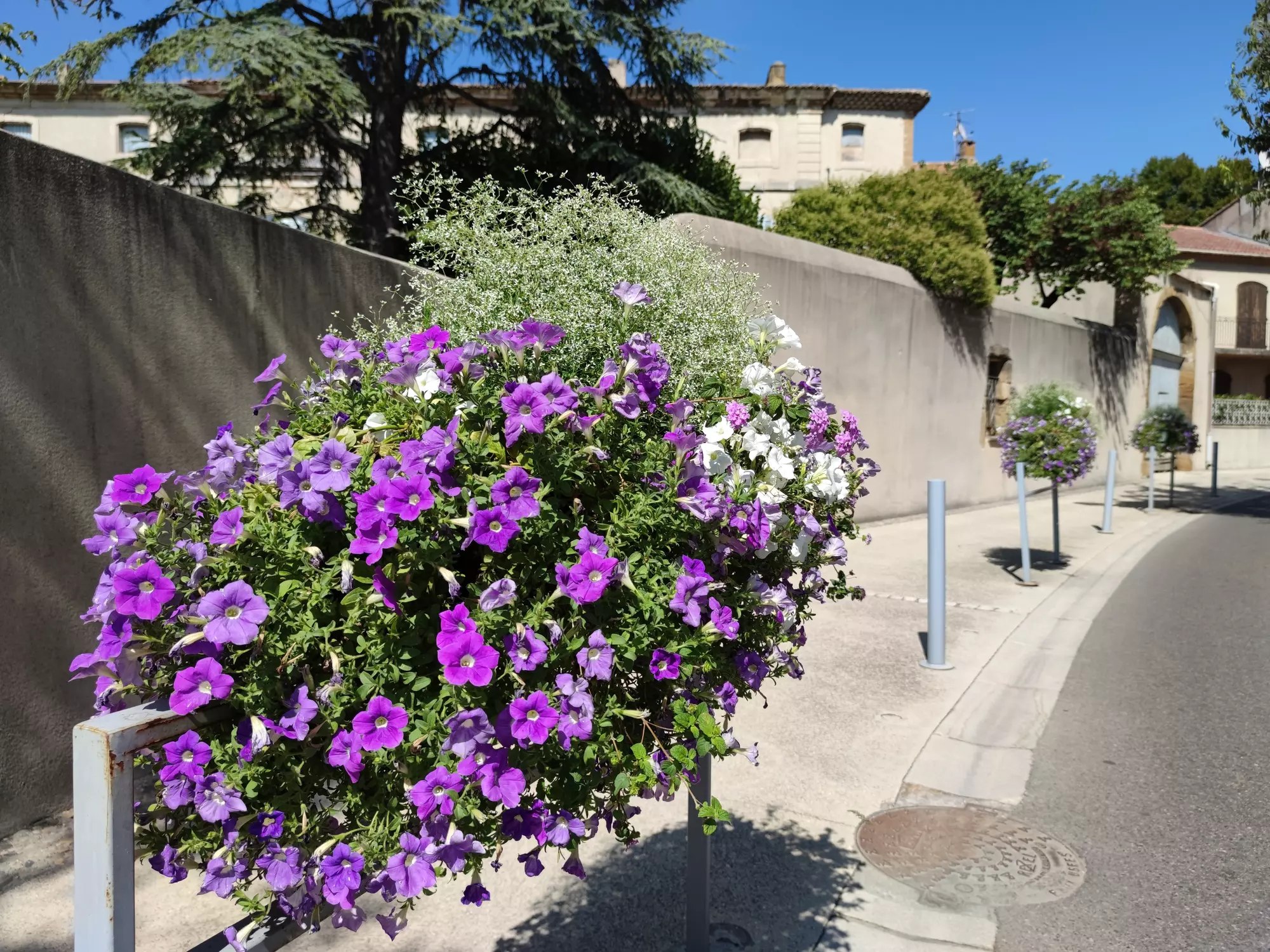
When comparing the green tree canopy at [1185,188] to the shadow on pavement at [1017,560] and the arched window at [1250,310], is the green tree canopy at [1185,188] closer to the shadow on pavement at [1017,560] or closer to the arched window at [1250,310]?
the arched window at [1250,310]

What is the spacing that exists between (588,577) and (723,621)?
0.34 meters

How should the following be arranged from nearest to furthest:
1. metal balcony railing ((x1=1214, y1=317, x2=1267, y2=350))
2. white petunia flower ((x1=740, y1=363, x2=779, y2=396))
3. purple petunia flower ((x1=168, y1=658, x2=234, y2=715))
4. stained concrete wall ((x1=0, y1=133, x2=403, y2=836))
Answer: purple petunia flower ((x1=168, y1=658, x2=234, y2=715)) → white petunia flower ((x1=740, y1=363, x2=779, y2=396)) → stained concrete wall ((x1=0, y1=133, x2=403, y2=836)) → metal balcony railing ((x1=1214, y1=317, x2=1267, y2=350))

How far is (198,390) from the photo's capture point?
412cm

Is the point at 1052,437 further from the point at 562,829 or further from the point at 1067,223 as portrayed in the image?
the point at 1067,223

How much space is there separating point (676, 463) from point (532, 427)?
0.35m

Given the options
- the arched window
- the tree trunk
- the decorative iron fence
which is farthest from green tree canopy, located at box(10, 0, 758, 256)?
the arched window

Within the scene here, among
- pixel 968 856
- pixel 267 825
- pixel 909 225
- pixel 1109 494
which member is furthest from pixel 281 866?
pixel 909 225

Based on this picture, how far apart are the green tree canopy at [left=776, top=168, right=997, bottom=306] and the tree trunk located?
6.04 m

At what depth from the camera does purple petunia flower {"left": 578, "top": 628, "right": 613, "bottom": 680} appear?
1.50m

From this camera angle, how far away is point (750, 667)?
192 centimetres

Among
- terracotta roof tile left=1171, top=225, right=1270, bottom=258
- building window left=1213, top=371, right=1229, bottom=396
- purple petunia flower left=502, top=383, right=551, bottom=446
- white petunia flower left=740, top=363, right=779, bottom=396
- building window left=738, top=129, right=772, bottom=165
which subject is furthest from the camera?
building window left=1213, top=371, right=1229, bottom=396

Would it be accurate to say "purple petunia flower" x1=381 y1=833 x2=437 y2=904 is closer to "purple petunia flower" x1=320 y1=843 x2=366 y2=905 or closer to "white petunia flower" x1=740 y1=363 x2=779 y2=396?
"purple petunia flower" x1=320 y1=843 x2=366 y2=905

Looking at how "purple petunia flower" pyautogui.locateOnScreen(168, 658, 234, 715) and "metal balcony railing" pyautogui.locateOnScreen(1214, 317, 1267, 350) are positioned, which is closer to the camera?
"purple petunia flower" pyautogui.locateOnScreen(168, 658, 234, 715)

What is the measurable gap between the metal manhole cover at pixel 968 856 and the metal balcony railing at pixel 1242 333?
40.4 metres
